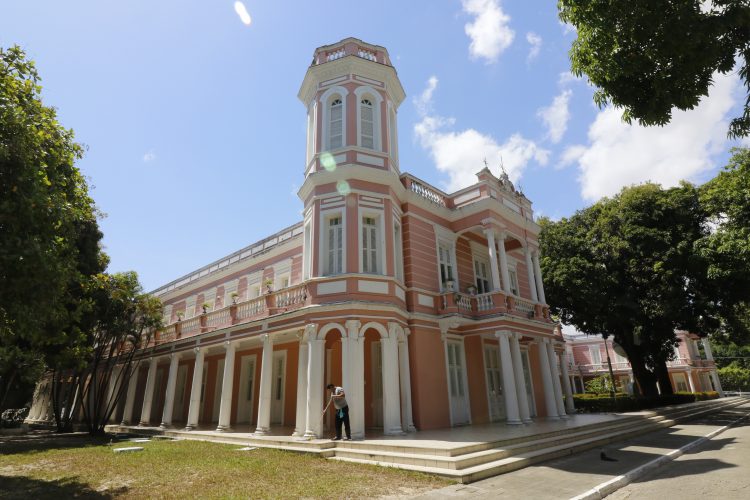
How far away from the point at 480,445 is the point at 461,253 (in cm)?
932

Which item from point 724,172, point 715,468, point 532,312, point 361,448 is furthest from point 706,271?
point 361,448

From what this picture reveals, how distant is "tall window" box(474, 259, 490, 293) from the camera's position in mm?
17638

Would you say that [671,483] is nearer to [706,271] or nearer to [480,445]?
Answer: [480,445]

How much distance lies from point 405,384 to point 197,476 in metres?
6.47

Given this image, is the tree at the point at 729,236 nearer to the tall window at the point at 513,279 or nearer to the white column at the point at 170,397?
the tall window at the point at 513,279

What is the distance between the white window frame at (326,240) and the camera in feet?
42.2

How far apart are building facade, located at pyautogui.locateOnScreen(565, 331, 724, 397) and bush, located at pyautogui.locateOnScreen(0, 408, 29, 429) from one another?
4410 centimetres

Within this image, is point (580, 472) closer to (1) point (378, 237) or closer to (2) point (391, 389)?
(2) point (391, 389)

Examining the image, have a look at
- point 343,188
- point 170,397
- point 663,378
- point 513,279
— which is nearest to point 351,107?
point 343,188

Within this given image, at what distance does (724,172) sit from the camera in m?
18.7

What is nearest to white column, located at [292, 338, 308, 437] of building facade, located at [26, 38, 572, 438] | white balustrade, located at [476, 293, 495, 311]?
building facade, located at [26, 38, 572, 438]

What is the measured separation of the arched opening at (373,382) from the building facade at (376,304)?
5cm

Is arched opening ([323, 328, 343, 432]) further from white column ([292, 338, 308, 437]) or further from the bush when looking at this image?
the bush

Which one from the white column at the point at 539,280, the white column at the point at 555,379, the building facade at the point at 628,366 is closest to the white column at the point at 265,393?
the white column at the point at 555,379
